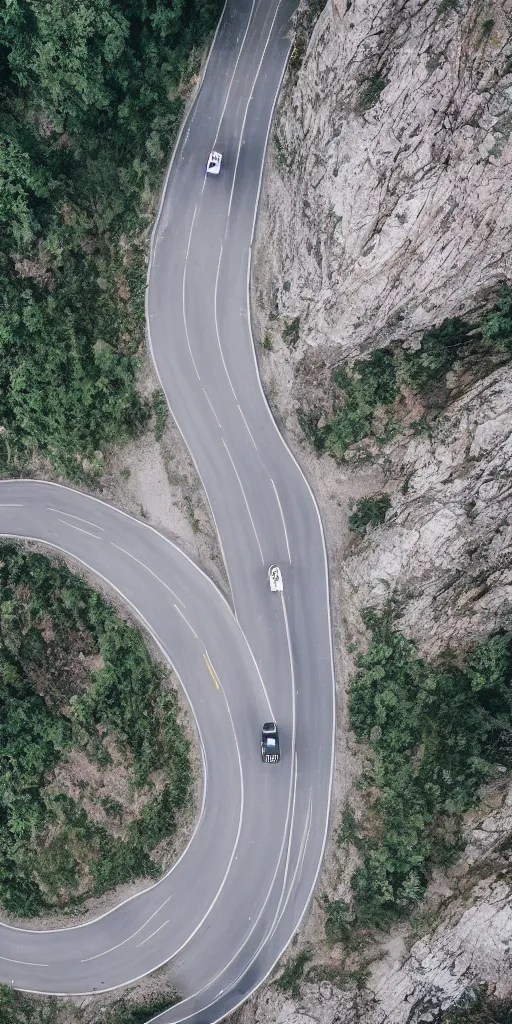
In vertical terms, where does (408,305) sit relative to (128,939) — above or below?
above

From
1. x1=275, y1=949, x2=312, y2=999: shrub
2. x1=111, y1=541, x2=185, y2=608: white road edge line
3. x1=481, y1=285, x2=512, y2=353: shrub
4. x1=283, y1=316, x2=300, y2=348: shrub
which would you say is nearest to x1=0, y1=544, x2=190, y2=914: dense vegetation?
x1=111, y1=541, x2=185, y2=608: white road edge line

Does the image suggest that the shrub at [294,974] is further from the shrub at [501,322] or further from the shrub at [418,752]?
the shrub at [501,322]

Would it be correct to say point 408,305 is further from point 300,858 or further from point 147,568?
point 300,858

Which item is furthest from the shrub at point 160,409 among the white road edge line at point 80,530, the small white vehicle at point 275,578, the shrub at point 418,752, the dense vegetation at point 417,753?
the dense vegetation at point 417,753

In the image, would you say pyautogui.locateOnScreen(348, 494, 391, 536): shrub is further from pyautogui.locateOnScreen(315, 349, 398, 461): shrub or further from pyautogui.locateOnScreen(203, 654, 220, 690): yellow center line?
pyautogui.locateOnScreen(203, 654, 220, 690): yellow center line

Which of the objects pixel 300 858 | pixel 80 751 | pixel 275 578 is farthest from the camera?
pixel 80 751

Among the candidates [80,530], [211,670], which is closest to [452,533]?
[211,670]

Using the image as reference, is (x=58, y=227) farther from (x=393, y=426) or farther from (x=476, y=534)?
(x=476, y=534)
